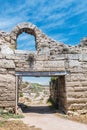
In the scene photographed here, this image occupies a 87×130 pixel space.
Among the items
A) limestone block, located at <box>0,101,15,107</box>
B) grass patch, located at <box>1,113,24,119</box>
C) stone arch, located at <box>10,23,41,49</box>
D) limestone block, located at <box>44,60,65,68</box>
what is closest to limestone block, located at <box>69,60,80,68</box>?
limestone block, located at <box>44,60,65,68</box>

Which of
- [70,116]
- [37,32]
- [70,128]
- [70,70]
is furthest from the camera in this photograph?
[37,32]

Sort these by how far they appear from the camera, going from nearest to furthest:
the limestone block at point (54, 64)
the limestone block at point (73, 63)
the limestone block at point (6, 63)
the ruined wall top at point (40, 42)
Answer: the limestone block at point (6, 63) < the limestone block at point (54, 64) < the limestone block at point (73, 63) < the ruined wall top at point (40, 42)

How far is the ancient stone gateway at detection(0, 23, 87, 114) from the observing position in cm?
1218

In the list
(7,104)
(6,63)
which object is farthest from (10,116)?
(6,63)

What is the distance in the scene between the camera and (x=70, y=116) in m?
11.8

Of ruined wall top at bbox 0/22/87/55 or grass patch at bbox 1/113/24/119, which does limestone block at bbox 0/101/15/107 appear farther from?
ruined wall top at bbox 0/22/87/55

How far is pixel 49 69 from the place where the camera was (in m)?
12.6

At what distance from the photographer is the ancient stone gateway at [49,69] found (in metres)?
12.2

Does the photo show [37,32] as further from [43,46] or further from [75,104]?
[75,104]

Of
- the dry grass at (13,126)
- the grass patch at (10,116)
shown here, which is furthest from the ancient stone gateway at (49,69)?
the dry grass at (13,126)

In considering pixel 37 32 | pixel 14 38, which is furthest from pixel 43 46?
pixel 14 38

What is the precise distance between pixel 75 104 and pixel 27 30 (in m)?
5.28

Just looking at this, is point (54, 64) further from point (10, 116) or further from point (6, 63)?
point (10, 116)

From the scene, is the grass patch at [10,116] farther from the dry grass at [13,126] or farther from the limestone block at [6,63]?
the limestone block at [6,63]
